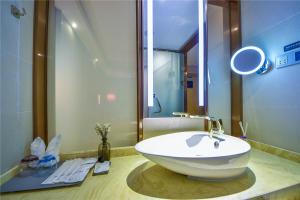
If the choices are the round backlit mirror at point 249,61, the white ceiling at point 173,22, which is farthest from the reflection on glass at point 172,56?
the round backlit mirror at point 249,61

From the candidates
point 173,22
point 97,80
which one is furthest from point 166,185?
point 173,22

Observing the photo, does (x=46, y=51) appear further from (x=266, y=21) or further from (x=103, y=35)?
(x=266, y=21)

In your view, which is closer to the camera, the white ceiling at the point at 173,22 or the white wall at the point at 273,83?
the white wall at the point at 273,83

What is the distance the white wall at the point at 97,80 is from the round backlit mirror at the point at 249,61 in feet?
2.47

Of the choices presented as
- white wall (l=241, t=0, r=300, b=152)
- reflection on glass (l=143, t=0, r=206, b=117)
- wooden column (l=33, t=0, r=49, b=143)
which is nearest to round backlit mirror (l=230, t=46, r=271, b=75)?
white wall (l=241, t=0, r=300, b=152)

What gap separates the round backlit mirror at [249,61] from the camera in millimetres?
942

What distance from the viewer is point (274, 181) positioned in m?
0.60

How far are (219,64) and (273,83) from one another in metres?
0.39

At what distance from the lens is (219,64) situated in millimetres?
1191

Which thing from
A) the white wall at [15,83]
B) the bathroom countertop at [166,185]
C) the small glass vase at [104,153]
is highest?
the white wall at [15,83]

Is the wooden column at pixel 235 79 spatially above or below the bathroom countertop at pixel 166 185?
above

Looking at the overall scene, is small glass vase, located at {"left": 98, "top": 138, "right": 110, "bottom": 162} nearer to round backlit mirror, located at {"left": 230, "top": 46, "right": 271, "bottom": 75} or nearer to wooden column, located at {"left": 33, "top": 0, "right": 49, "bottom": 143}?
wooden column, located at {"left": 33, "top": 0, "right": 49, "bottom": 143}

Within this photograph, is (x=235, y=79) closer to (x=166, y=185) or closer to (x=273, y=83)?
(x=273, y=83)

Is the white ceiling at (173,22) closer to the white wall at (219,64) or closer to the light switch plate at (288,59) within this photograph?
the white wall at (219,64)
